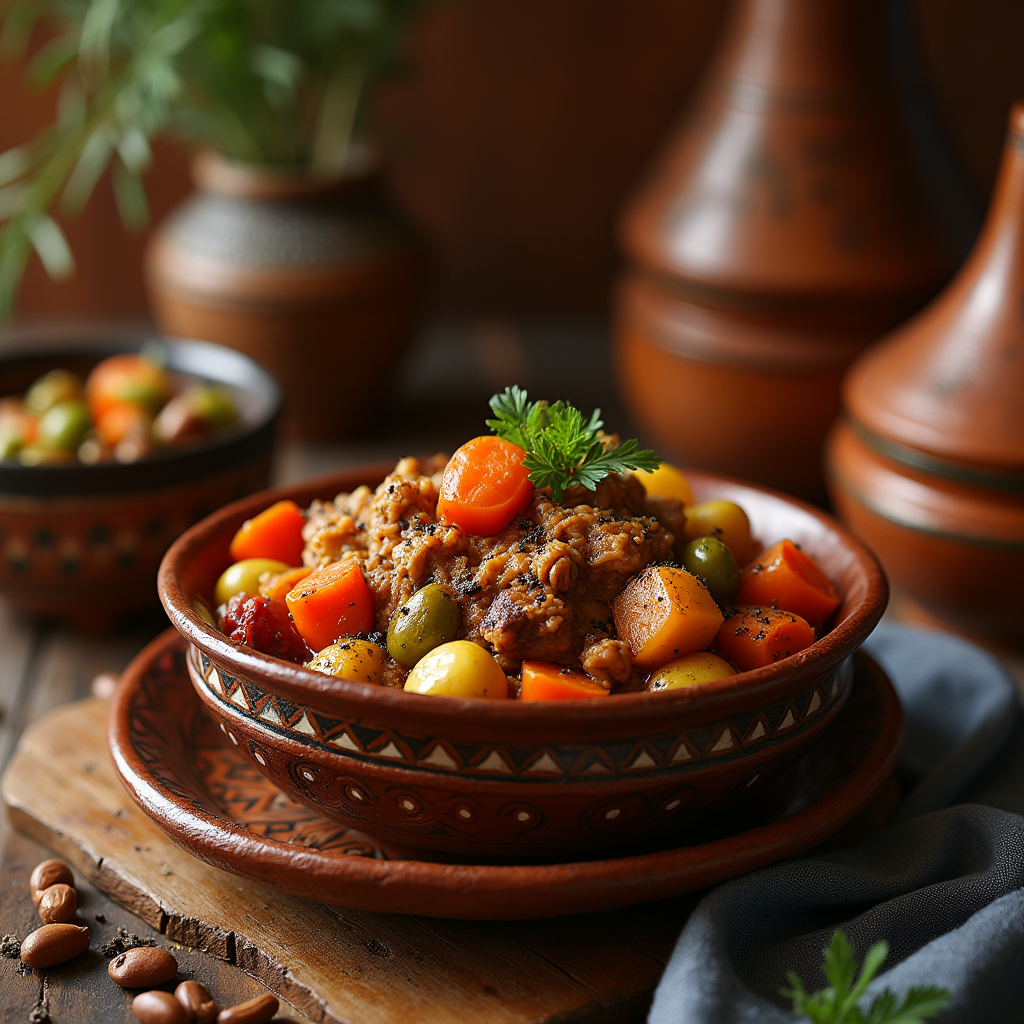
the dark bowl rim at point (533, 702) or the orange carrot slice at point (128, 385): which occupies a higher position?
the dark bowl rim at point (533, 702)

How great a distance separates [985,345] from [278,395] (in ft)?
4.32

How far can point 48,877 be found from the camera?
149 centimetres

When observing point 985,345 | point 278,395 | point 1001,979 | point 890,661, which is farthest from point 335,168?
point 1001,979

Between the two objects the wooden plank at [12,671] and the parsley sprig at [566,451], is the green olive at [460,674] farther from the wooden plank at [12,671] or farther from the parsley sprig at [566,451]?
the wooden plank at [12,671]

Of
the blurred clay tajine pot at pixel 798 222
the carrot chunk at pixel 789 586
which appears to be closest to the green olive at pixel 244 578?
the carrot chunk at pixel 789 586

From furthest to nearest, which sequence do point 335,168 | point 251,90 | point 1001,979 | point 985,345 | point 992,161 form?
point 992,161, point 335,168, point 251,90, point 985,345, point 1001,979

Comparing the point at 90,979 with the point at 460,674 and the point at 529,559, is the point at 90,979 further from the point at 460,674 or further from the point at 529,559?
the point at 529,559

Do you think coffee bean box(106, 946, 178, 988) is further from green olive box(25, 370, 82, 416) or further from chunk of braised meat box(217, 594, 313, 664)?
green olive box(25, 370, 82, 416)

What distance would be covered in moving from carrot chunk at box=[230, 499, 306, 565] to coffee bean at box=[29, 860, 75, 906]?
44 centimetres

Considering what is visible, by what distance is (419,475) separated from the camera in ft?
5.27

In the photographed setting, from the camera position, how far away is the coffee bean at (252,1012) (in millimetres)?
1237

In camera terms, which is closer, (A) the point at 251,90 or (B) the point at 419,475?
(B) the point at 419,475

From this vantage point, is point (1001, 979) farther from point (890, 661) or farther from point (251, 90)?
point (251, 90)

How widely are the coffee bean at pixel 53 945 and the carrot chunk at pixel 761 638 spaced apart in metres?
0.79
